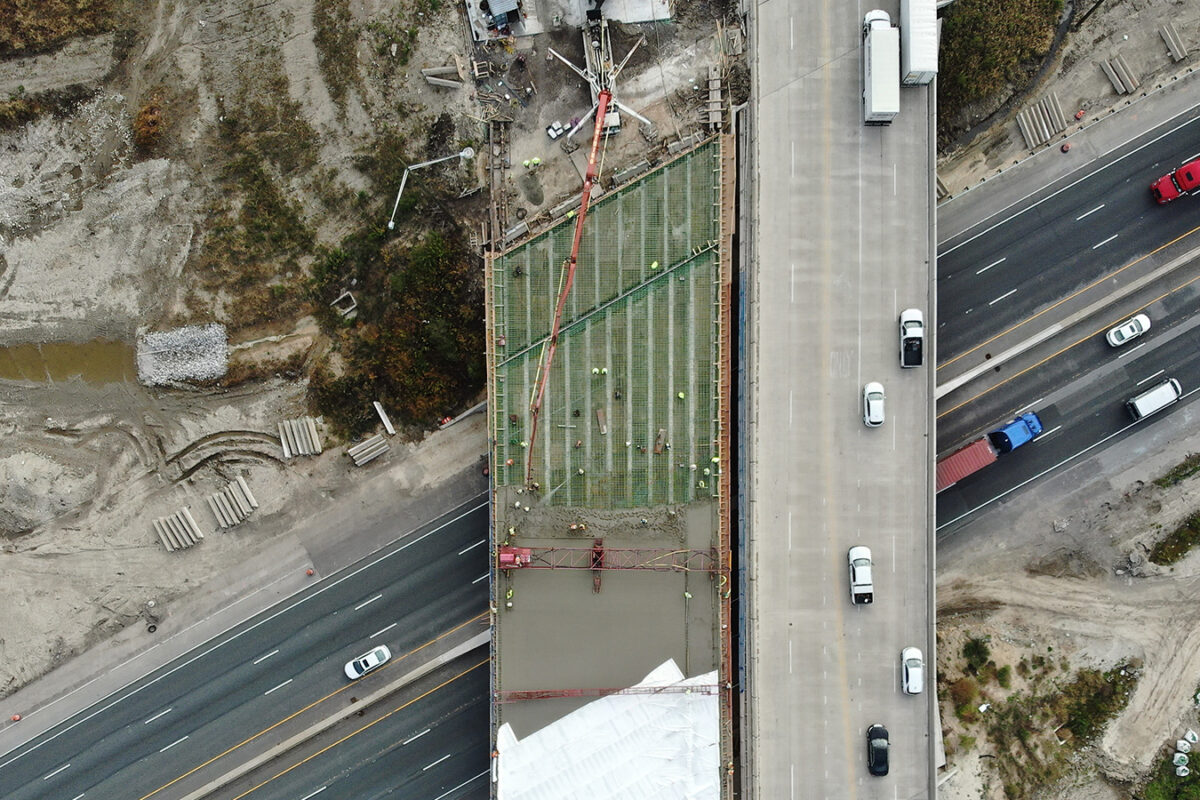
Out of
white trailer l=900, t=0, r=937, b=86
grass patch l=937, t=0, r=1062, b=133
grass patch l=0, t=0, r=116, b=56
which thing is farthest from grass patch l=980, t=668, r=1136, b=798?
grass patch l=0, t=0, r=116, b=56

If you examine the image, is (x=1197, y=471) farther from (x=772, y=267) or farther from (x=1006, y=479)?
(x=772, y=267)

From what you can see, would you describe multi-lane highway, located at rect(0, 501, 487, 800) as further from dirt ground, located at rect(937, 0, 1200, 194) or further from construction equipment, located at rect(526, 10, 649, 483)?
dirt ground, located at rect(937, 0, 1200, 194)

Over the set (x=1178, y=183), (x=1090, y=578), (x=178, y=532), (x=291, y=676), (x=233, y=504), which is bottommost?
(x=291, y=676)

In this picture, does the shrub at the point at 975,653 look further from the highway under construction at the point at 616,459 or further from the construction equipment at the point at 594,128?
the construction equipment at the point at 594,128

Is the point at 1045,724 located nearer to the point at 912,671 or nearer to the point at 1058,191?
the point at 912,671

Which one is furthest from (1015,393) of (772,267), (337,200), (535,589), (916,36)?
(337,200)

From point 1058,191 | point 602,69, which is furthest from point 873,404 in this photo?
point 602,69
